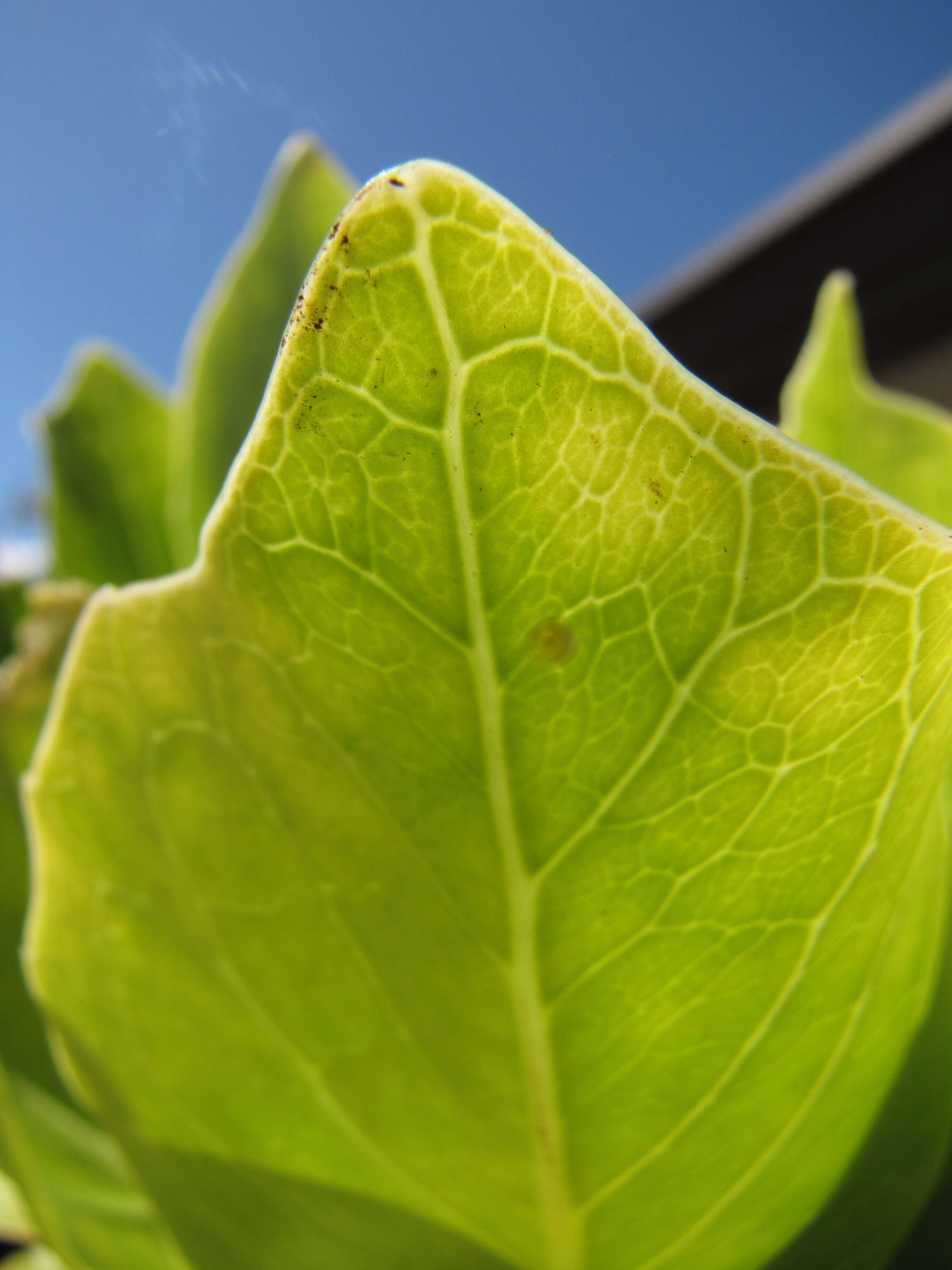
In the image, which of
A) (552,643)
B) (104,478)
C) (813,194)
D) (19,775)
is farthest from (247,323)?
(813,194)

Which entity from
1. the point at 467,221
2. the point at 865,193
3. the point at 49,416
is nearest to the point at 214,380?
Answer: the point at 49,416

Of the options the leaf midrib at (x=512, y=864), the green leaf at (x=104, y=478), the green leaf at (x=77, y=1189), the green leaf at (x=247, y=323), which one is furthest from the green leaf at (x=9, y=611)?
the leaf midrib at (x=512, y=864)

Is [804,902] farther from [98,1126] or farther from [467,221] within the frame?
[98,1126]

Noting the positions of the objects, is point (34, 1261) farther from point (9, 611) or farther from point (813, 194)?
point (813, 194)

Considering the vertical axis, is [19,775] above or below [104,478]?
below

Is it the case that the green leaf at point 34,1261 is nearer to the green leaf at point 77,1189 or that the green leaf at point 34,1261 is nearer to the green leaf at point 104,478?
the green leaf at point 77,1189

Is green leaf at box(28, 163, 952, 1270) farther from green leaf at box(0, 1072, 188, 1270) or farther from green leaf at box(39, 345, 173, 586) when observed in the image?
green leaf at box(39, 345, 173, 586)
